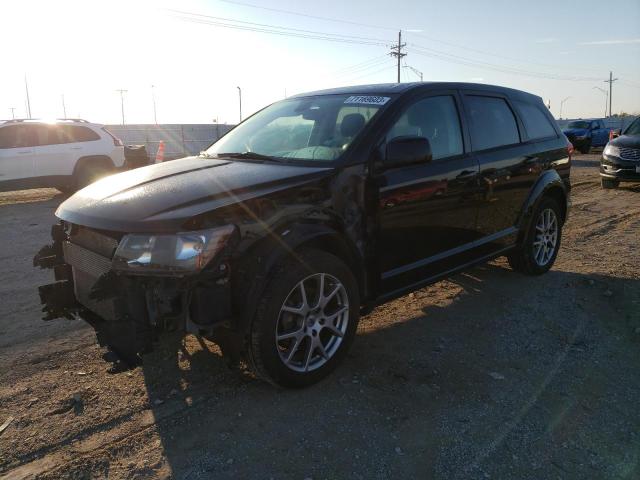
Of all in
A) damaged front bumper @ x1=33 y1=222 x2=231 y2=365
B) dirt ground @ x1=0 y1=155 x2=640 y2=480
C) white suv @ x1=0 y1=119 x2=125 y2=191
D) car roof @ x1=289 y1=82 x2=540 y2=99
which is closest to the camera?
dirt ground @ x1=0 y1=155 x2=640 y2=480

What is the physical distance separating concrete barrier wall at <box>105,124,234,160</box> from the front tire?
2565 centimetres

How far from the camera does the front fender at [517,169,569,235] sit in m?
4.96

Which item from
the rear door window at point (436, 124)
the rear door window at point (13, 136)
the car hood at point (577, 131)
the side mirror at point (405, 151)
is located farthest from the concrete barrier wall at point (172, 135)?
the side mirror at point (405, 151)

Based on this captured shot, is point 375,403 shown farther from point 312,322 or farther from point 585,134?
point 585,134

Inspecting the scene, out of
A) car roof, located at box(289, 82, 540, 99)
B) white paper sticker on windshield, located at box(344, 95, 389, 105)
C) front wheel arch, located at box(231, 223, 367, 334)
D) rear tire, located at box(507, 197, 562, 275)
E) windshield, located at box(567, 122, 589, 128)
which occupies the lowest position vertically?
rear tire, located at box(507, 197, 562, 275)

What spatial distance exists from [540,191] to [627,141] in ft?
24.9

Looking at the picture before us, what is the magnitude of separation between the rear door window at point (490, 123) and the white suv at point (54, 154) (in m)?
9.96

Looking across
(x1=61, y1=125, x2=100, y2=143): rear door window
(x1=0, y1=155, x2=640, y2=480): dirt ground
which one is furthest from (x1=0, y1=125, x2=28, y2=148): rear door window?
(x1=0, y1=155, x2=640, y2=480): dirt ground

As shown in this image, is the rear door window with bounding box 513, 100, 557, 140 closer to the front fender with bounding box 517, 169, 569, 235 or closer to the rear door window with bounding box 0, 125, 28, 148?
the front fender with bounding box 517, 169, 569, 235

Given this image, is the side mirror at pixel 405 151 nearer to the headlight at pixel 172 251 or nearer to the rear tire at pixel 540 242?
the headlight at pixel 172 251

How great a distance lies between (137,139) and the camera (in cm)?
2920

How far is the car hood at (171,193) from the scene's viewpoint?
264cm

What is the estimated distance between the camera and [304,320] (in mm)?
3070

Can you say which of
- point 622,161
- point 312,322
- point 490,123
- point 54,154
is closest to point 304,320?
point 312,322
